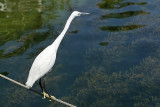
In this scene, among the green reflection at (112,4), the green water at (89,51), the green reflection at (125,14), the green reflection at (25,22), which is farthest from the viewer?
the green reflection at (112,4)

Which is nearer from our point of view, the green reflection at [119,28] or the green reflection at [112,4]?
the green reflection at [119,28]

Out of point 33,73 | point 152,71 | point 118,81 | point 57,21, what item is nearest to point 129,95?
point 118,81

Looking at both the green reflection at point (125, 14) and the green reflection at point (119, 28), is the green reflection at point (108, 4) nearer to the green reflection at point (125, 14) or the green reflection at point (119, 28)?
the green reflection at point (125, 14)

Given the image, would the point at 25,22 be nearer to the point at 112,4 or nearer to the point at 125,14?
the point at 112,4

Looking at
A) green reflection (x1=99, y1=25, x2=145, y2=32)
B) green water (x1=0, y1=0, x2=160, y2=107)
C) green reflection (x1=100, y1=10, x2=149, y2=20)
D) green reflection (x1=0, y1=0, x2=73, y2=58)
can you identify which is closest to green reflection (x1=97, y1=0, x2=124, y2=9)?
green water (x1=0, y1=0, x2=160, y2=107)

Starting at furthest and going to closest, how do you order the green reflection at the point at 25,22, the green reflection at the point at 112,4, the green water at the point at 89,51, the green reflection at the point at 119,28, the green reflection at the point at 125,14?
the green reflection at the point at 112,4, the green reflection at the point at 125,14, the green reflection at the point at 119,28, the green reflection at the point at 25,22, the green water at the point at 89,51

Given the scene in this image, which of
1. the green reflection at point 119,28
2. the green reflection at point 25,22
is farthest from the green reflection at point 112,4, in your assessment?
the green reflection at point 119,28

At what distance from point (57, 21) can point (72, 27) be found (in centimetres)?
86

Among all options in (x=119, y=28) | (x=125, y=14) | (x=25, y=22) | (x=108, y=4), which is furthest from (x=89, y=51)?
(x=108, y=4)

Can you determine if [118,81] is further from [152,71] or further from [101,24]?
[101,24]

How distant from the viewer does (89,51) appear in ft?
28.3

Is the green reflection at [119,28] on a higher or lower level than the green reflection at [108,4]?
lower

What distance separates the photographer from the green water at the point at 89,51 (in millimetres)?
6832

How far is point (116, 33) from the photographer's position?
375 inches
